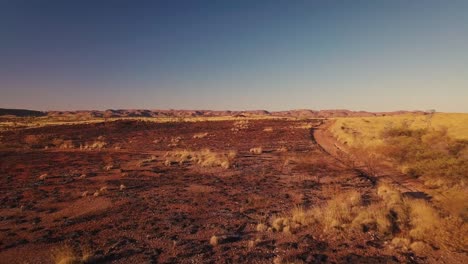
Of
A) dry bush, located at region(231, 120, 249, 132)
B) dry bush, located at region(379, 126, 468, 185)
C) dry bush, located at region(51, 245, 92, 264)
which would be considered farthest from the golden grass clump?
dry bush, located at region(231, 120, 249, 132)

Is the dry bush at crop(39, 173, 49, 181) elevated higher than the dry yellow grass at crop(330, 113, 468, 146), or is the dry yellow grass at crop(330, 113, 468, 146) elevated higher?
the dry yellow grass at crop(330, 113, 468, 146)

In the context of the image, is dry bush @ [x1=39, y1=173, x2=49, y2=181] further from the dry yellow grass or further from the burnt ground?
the dry yellow grass

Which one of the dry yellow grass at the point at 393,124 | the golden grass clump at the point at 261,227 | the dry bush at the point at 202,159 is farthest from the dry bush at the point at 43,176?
the dry yellow grass at the point at 393,124

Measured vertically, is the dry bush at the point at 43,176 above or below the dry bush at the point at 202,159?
below

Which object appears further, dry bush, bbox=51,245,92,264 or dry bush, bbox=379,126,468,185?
dry bush, bbox=379,126,468,185

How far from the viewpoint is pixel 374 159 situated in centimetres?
2227

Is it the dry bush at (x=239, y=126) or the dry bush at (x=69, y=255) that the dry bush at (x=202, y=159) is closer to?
the dry bush at (x=69, y=255)

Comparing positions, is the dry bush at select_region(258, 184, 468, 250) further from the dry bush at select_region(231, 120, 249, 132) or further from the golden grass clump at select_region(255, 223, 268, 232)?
the dry bush at select_region(231, 120, 249, 132)

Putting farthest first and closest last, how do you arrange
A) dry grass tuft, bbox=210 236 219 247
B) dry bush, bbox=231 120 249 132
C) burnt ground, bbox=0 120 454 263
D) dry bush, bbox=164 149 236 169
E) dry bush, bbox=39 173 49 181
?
dry bush, bbox=231 120 249 132
dry bush, bbox=164 149 236 169
dry bush, bbox=39 173 49 181
dry grass tuft, bbox=210 236 219 247
burnt ground, bbox=0 120 454 263

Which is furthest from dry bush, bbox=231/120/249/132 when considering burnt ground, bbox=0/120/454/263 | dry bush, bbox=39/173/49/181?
dry bush, bbox=39/173/49/181

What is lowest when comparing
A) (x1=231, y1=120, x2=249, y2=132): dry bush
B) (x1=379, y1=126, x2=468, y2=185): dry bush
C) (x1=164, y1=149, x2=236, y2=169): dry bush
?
(x1=231, y1=120, x2=249, y2=132): dry bush

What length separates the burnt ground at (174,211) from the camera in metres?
8.38

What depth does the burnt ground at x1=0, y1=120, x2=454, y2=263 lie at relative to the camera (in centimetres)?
838

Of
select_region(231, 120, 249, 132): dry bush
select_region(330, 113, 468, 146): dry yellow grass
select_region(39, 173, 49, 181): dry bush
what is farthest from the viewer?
select_region(231, 120, 249, 132): dry bush
